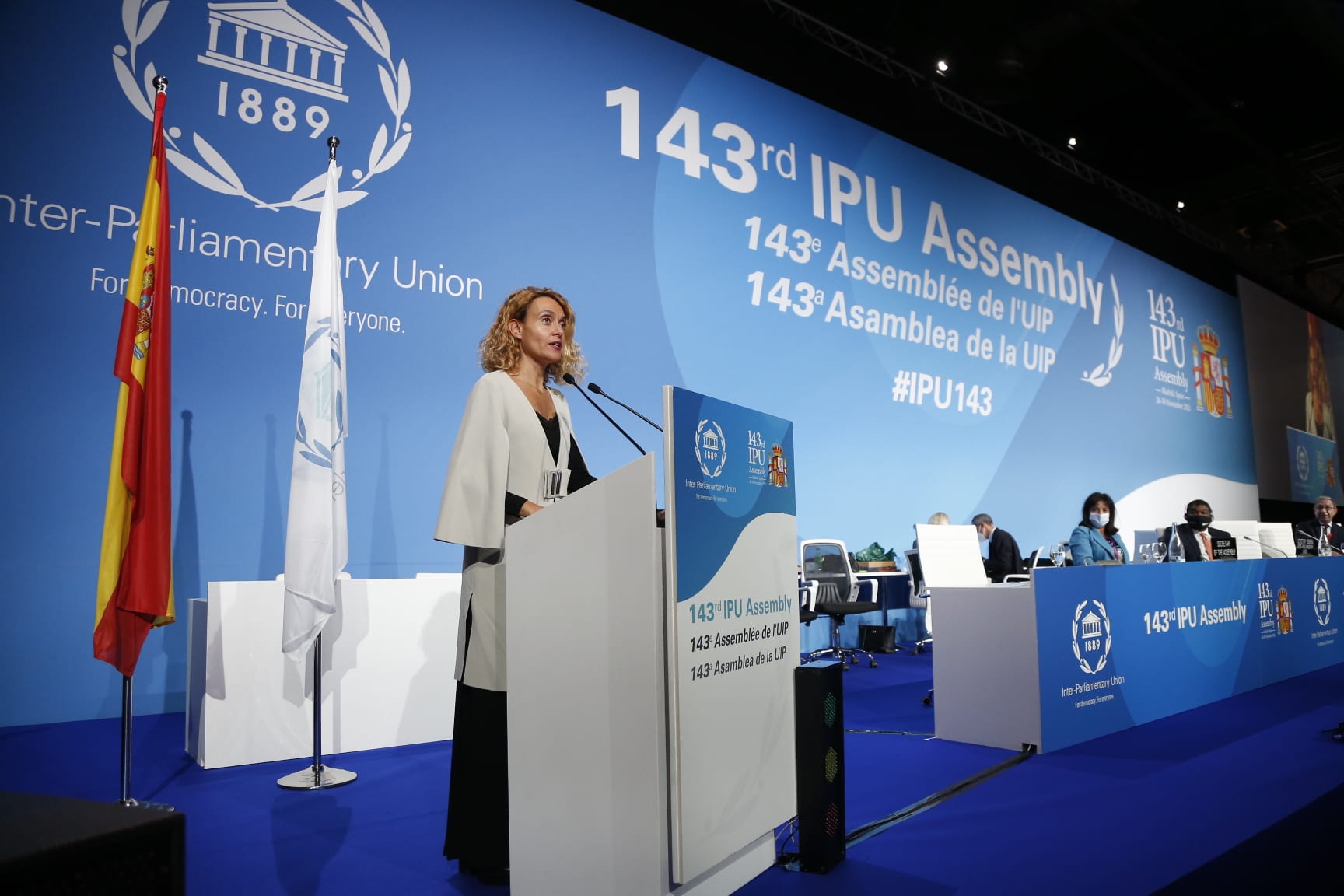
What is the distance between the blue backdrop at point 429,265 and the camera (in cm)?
429

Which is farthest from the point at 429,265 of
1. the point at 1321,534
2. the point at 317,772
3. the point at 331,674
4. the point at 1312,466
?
the point at 1312,466

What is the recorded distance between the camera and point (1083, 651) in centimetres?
386

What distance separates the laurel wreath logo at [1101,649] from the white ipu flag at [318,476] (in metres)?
3.14

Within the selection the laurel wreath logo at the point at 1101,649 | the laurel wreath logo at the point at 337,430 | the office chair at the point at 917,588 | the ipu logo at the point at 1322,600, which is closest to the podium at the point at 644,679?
the laurel wreath logo at the point at 337,430

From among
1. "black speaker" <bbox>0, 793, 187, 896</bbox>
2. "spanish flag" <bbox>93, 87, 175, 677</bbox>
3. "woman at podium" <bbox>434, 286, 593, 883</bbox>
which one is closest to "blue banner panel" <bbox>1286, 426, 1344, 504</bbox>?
"woman at podium" <bbox>434, 286, 593, 883</bbox>

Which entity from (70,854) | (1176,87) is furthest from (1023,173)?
(70,854)

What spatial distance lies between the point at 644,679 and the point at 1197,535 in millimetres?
5431

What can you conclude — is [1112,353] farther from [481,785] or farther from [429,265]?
[481,785]

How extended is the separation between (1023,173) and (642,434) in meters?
6.72

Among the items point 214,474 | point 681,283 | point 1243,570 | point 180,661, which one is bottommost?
point 180,661

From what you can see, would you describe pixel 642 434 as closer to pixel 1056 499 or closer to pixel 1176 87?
pixel 1056 499

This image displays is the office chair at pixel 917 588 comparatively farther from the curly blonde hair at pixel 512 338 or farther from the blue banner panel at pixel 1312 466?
the blue banner panel at pixel 1312 466

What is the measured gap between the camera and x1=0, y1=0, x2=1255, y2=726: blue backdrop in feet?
14.1

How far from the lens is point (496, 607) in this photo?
7.23 feet
